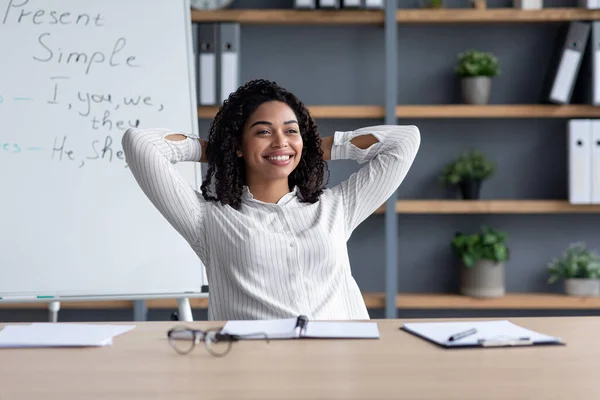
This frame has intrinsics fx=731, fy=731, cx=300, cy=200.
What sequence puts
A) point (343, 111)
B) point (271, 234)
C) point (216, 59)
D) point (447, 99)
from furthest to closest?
1. point (447, 99)
2. point (343, 111)
3. point (216, 59)
4. point (271, 234)

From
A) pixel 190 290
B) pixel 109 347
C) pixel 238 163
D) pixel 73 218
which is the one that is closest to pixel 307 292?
pixel 238 163

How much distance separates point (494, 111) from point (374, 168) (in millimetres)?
1319

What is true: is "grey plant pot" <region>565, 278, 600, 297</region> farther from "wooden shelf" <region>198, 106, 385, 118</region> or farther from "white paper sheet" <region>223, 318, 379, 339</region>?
"white paper sheet" <region>223, 318, 379, 339</region>

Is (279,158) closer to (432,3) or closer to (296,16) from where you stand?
(296,16)

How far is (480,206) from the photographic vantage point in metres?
A: 2.95

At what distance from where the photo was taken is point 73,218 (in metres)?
2.29

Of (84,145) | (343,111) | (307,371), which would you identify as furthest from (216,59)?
(307,371)

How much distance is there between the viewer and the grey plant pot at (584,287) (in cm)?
294

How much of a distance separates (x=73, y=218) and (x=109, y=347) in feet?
3.99

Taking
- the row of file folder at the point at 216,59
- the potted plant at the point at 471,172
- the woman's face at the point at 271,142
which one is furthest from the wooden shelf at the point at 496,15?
the woman's face at the point at 271,142

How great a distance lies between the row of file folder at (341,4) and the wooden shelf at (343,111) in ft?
1.29

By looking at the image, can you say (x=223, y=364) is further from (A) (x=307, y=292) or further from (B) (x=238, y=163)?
(B) (x=238, y=163)

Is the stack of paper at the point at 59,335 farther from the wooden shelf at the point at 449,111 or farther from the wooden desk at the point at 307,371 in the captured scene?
the wooden shelf at the point at 449,111

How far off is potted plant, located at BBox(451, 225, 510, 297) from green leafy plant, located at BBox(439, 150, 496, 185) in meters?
0.24
